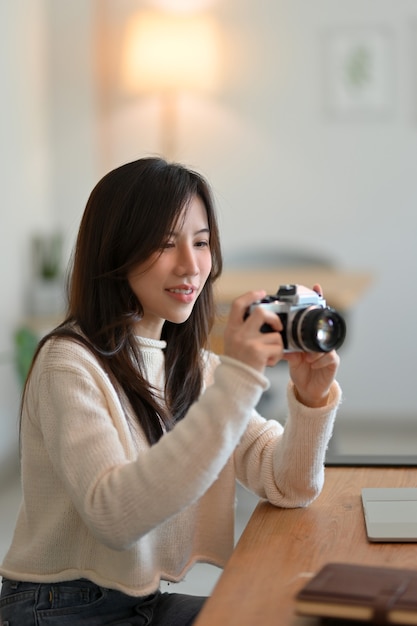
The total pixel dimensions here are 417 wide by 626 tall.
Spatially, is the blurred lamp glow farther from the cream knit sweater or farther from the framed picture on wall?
the cream knit sweater

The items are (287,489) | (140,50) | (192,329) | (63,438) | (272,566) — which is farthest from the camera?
(140,50)

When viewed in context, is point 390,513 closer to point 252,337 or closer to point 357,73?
point 252,337

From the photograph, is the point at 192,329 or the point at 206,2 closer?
the point at 192,329

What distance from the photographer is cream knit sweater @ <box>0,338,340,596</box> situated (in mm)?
1097

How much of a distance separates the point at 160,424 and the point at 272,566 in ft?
1.21

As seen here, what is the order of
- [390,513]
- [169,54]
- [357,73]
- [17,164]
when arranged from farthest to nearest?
[357,73] → [169,54] → [17,164] → [390,513]

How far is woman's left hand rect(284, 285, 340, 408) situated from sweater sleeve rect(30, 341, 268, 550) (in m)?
0.18

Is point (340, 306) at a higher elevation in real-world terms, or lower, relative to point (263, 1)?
lower

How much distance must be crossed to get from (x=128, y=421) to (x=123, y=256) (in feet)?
0.71

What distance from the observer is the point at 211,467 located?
1.10 m

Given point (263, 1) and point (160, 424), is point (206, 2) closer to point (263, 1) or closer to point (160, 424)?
point (263, 1)

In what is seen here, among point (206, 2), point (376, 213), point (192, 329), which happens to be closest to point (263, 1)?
point (206, 2)

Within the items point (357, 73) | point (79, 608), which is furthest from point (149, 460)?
point (357, 73)

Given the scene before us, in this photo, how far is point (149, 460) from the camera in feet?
3.64
